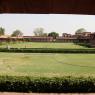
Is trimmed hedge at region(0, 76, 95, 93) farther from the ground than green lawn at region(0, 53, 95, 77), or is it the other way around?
trimmed hedge at region(0, 76, 95, 93)

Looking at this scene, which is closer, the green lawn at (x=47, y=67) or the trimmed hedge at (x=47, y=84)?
the trimmed hedge at (x=47, y=84)

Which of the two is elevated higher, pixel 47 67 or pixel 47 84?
pixel 47 84

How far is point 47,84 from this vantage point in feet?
41.3

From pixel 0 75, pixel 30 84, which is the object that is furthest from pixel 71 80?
pixel 0 75

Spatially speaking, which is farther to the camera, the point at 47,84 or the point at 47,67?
the point at 47,67

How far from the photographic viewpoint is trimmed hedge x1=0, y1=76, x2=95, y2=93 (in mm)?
12422

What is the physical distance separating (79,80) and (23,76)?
8.41 feet

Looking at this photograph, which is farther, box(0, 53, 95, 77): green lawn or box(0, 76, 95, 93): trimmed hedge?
box(0, 53, 95, 77): green lawn

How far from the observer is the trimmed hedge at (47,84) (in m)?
12.4

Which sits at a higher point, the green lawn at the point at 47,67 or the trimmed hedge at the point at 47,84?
the trimmed hedge at the point at 47,84
